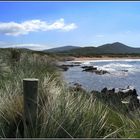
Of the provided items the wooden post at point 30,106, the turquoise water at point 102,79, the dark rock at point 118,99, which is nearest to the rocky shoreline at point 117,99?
the dark rock at point 118,99

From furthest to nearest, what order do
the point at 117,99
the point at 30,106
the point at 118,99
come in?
1. the point at 118,99
2. the point at 117,99
3. the point at 30,106

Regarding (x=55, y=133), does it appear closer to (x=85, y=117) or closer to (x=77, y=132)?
(x=77, y=132)

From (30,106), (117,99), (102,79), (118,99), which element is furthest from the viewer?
(102,79)

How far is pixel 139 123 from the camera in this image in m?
6.46

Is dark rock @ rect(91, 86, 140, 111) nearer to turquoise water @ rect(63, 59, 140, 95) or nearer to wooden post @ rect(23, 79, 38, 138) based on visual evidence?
turquoise water @ rect(63, 59, 140, 95)

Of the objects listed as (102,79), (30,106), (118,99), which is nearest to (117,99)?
(118,99)

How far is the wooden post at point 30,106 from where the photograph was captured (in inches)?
221

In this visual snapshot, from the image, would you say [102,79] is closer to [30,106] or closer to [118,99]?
→ [118,99]

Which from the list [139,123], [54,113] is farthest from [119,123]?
[54,113]

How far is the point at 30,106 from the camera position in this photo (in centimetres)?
570

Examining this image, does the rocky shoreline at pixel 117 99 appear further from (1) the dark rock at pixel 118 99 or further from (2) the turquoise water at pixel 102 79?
(2) the turquoise water at pixel 102 79

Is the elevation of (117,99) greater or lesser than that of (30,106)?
lesser

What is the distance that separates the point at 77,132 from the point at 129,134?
78cm

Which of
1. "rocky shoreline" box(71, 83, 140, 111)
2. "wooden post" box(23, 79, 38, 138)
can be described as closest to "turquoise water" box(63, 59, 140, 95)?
"rocky shoreline" box(71, 83, 140, 111)
